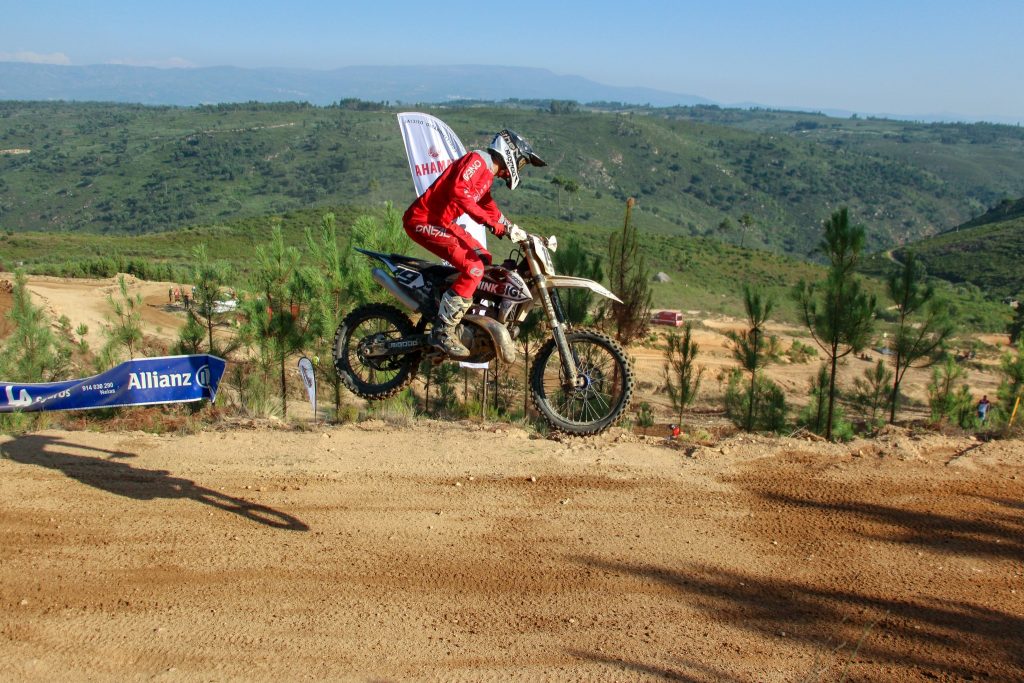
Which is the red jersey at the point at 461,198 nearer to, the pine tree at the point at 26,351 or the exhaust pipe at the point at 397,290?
the exhaust pipe at the point at 397,290

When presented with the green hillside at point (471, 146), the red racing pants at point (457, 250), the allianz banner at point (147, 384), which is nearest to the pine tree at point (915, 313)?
the red racing pants at point (457, 250)

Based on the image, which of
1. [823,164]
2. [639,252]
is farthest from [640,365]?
[823,164]

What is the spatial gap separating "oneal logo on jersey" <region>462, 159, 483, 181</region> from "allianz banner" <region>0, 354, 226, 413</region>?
5.41m

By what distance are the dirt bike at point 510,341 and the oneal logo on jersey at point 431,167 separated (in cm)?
552

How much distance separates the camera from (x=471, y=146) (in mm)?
117562

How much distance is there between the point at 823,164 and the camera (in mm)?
150875

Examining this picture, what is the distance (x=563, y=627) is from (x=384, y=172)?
343 feet

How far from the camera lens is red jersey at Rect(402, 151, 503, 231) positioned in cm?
685

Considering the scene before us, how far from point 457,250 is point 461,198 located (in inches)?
17.7

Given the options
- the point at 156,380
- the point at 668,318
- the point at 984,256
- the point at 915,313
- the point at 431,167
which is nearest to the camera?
the point at 156,380

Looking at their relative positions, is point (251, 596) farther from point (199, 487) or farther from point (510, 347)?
point (510, 347)

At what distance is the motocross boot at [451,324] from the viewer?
23.1 ft

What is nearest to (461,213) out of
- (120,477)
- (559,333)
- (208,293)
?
(559,333)

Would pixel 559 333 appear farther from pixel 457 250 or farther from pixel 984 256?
pixel 984 256
